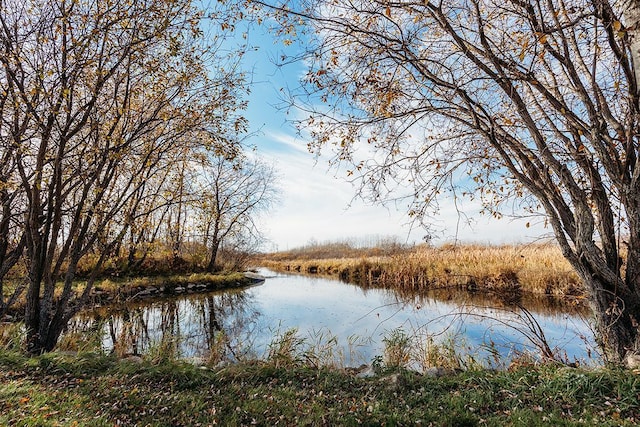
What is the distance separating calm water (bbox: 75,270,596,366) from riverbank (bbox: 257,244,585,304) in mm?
1114

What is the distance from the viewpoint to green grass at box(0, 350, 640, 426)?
2.76m

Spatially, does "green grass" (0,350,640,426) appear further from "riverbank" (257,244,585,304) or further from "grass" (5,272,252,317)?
"grass" (5,272,252,317)

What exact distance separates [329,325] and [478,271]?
7.57 meters

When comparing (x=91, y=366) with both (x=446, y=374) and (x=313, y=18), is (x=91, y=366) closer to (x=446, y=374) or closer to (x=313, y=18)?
(x=446, y=374)

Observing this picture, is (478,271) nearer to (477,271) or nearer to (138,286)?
(477,271)

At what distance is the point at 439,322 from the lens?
805 cm

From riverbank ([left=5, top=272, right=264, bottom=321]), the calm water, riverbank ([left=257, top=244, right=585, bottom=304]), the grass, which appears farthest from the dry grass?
the grass

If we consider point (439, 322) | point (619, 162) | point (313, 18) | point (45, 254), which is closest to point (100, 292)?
point (45, 254)

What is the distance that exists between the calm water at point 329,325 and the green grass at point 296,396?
102 centimetres

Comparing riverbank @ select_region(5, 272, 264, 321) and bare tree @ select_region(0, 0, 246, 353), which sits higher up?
bare tree @ select_region(0, 0, 246, 353)

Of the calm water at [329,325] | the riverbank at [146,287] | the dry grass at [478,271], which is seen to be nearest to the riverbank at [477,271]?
the dry grass at [478,271]

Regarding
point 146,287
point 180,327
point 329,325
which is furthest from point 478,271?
point 146,287

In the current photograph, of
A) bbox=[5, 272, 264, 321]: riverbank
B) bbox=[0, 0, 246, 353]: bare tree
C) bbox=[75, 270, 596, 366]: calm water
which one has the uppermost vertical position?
bbox=[0, 0, 246, 353]: bare tree

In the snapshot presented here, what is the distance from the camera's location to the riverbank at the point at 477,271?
1145 cm
